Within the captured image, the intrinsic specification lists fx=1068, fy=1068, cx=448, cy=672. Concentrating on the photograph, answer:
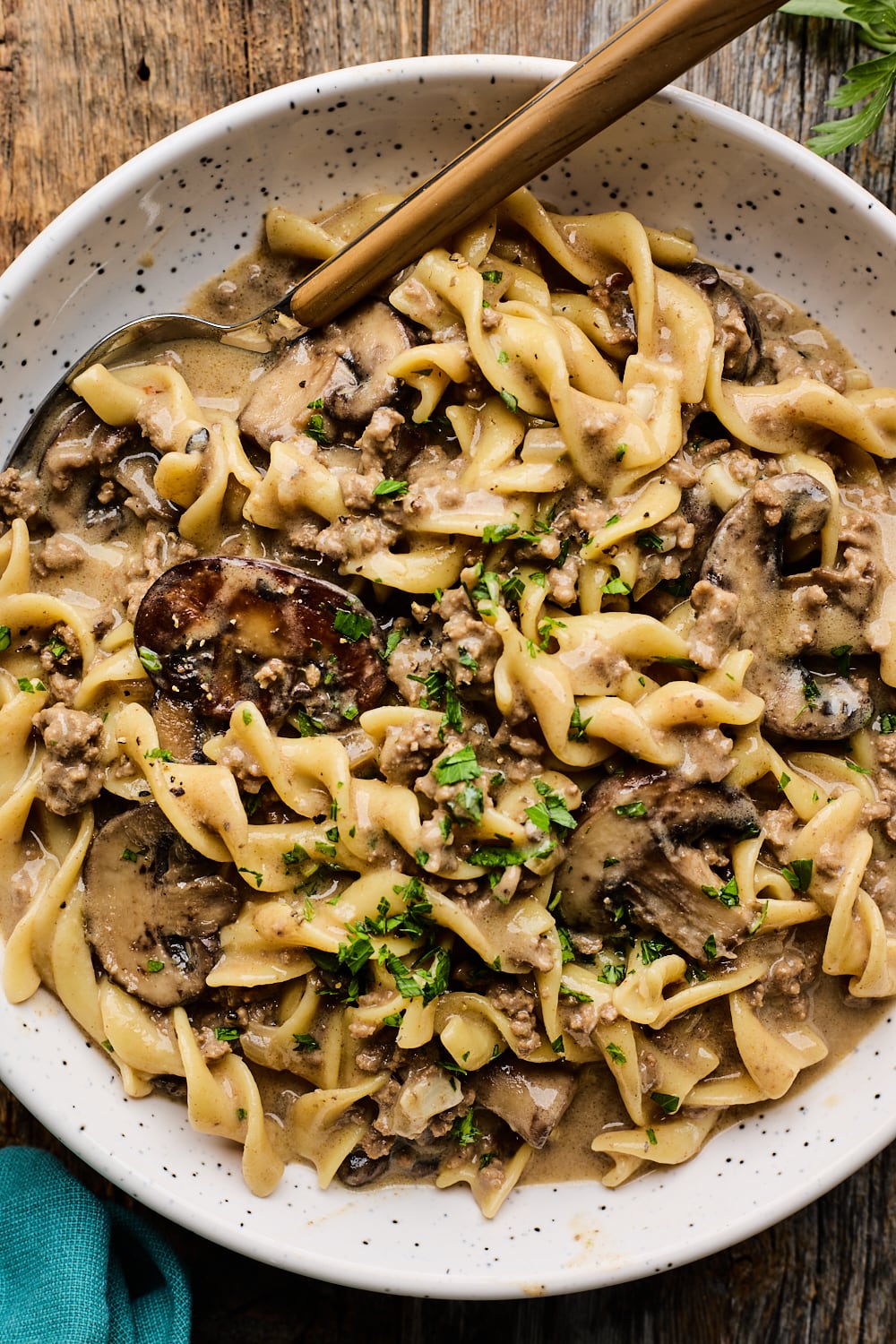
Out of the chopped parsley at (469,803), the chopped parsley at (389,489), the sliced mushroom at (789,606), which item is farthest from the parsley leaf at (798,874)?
the chopped parsley at (389,489)

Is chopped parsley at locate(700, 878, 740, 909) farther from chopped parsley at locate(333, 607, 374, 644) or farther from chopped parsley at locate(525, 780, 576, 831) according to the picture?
chopped parsley at locate(333, 607, 374, 644)

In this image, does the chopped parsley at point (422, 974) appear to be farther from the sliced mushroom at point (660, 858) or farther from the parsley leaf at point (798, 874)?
the parsley leaf at point (798, 874)

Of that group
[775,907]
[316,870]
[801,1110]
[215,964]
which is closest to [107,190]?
[316,870]

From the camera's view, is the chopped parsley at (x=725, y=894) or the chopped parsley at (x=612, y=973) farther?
the chopped parsley at (x=612, y=973)

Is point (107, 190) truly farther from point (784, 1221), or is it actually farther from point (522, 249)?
point (784, 1221)

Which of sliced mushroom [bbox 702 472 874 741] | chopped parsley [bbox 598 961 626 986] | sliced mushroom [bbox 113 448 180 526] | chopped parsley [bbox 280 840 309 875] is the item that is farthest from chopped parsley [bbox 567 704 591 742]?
sliced mushroom [bbox 113 448 180 526]

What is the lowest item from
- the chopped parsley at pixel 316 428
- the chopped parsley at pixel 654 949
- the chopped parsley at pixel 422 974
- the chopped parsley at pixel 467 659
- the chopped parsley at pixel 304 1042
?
the chopped parsley at pixel 304 1042

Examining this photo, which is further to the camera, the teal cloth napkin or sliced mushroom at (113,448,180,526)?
the teal cloth napkin
